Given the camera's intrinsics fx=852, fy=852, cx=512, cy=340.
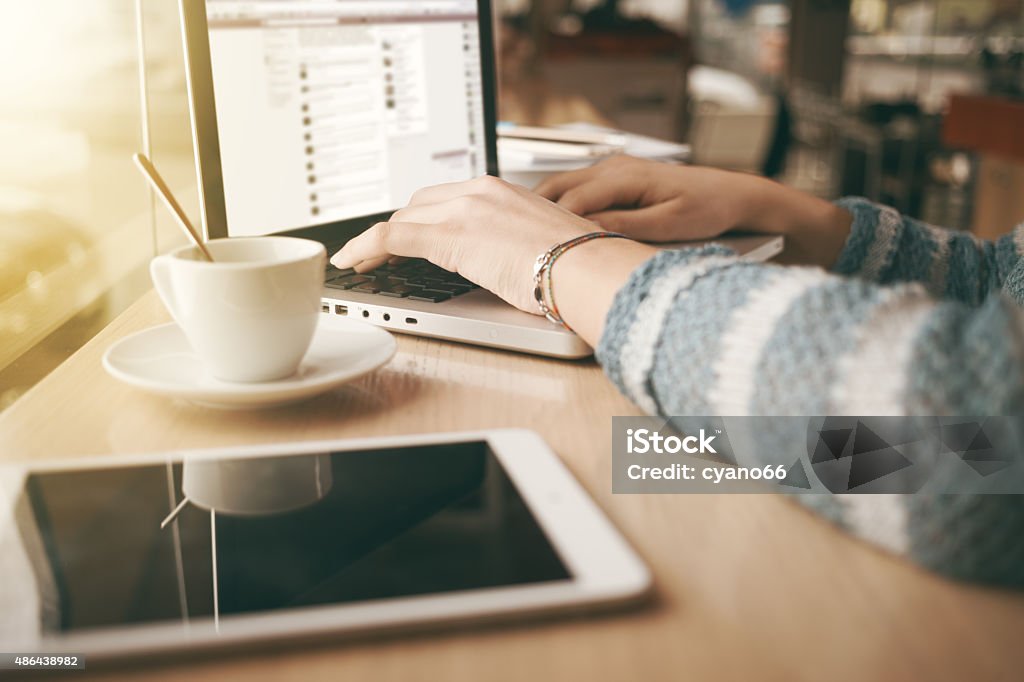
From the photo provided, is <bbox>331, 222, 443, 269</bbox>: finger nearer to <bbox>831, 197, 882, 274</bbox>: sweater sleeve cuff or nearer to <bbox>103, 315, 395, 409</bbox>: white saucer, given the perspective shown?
<bbox>103, 315, 395, 409</bbox>: white saucer

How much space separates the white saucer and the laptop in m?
0.08

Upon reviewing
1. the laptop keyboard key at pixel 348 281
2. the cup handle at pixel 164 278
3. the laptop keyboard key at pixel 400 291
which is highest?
the cup handle at pixel 164 278

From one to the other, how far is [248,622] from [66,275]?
72cm

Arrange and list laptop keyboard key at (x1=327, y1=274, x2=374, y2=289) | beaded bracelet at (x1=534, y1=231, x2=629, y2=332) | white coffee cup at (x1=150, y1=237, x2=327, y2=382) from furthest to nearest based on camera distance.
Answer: laptop keyboard key at (x1=327, y1=274, x2=374, y2=289) → beaded bracelet at (x1=534, y1=231, x2=629, y2=332) → white coffee cup at (x1=150, y1=237, x2=327, y2=382)

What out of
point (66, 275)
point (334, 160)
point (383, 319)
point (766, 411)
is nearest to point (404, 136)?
point (334, 160)

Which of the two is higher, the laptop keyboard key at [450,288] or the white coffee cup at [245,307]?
the white coffee cup at [245,307]

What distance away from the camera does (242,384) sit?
480 millimetres

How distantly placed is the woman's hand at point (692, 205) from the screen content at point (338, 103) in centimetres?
14

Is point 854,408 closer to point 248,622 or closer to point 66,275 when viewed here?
point 248,622

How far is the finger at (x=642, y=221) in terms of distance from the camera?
748 millimetres

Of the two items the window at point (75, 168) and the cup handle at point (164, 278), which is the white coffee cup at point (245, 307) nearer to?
the cup handle at point (164, 278)

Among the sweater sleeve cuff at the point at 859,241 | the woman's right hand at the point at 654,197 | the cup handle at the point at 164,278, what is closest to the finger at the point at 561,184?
the woman's right hand at the point at 654,197

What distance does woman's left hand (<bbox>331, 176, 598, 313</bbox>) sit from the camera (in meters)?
0.58

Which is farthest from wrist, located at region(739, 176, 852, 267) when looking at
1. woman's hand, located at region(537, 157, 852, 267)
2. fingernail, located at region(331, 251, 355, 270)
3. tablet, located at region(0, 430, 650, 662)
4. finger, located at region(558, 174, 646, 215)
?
tablet, located at region(0, 430, 650, 662)
